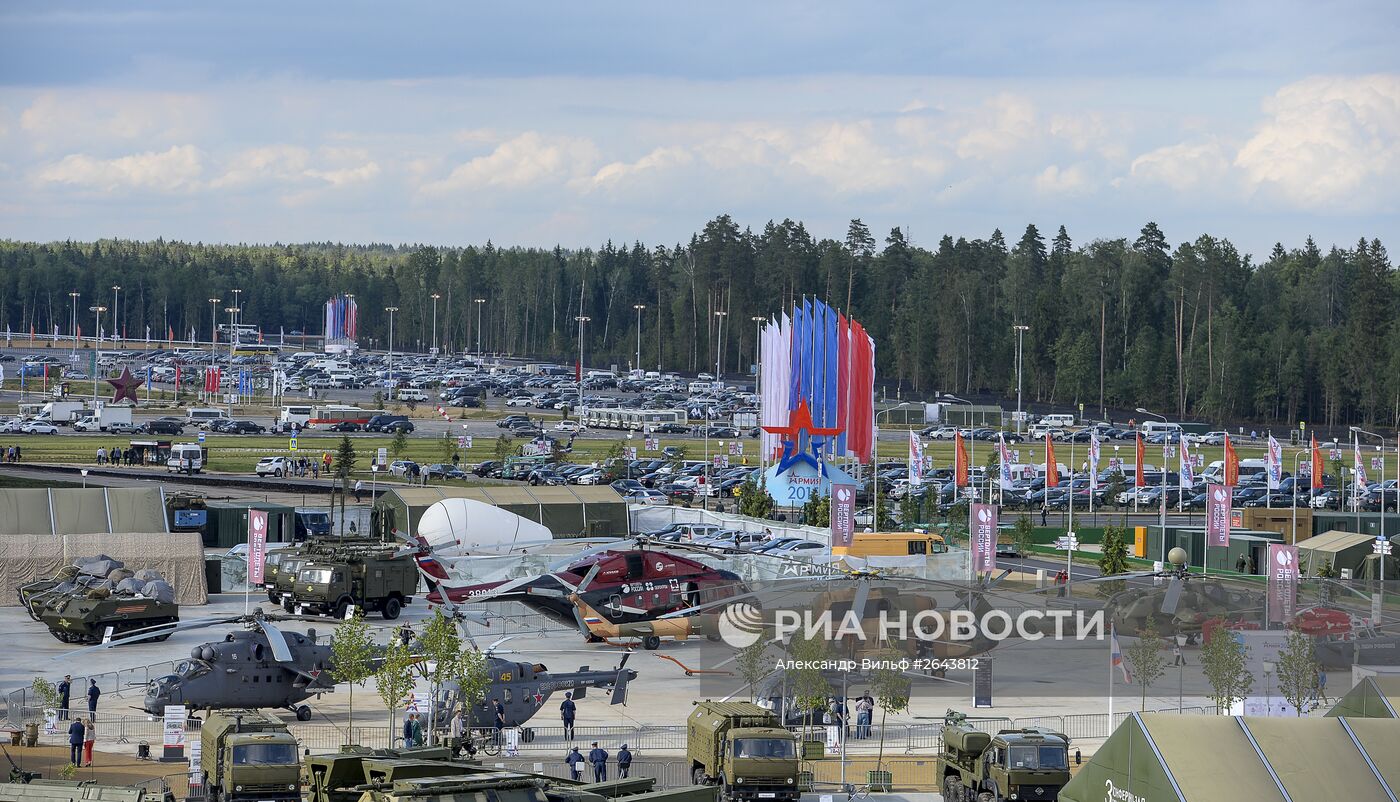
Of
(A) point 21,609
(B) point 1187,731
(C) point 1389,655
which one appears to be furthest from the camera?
(A) point 21,609

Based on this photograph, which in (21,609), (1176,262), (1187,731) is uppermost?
(1176,262)

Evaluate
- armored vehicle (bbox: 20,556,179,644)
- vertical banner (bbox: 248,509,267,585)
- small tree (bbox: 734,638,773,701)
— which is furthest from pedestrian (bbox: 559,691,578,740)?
vertical banner (bbox: 248,509,267,585)

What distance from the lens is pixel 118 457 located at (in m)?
79.0

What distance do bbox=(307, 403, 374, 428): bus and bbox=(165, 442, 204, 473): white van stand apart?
26.7 m

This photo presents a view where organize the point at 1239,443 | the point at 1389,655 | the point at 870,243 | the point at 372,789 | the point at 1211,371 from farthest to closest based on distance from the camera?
1. the point at 870,243
2. the point at 1211,371
3. the point at 1239,443
4. the point at 1389,655
5. the point at 372,789

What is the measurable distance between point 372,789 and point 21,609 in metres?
28.8

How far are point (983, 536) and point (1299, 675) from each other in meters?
12.4

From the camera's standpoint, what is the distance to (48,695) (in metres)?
31.3

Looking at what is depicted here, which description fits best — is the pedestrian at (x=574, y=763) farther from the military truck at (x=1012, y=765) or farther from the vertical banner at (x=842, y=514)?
the vertical banner at (x=842, y=514)

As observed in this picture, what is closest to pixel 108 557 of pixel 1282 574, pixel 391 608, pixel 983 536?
A: pixel 391 608

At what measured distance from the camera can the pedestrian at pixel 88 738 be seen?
91.0ft

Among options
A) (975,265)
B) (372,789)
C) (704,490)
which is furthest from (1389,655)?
(975,265)

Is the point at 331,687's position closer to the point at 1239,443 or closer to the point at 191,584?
the point at 191,584

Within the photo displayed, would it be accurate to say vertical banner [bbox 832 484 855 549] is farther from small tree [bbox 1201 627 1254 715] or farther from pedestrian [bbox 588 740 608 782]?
pedestrian [bbox 588 740 608 782]
